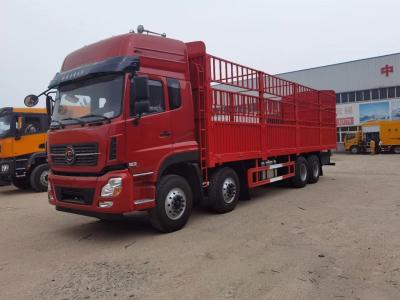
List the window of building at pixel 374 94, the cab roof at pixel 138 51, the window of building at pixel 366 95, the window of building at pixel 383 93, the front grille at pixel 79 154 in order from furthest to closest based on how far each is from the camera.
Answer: the window of building at pixel 366 95 < the window of building at pixel 374 94 < the window of building at pixel 383 93 < the cab roof at pixel 138 51 < the front grille at pixel 79 154

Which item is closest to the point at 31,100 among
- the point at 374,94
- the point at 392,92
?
the point at 392,92

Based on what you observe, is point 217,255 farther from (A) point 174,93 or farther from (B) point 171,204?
(A) point 174,93

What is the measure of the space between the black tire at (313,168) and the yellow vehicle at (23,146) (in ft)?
27.8

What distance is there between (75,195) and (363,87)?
37.5m

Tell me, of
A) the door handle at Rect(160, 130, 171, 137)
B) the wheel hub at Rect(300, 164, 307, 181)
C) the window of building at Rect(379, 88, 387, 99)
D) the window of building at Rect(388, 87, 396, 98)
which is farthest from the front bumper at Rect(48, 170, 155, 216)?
the window of building at Rect(379, 88, 387, 99)

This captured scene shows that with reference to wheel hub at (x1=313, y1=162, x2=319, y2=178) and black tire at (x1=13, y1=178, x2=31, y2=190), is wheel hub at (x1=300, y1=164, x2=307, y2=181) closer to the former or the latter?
wheel hub at (x1=313, y1=162, x2=319, y2=178)

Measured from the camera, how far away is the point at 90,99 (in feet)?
19.6

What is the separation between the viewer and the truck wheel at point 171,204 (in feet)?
19.9

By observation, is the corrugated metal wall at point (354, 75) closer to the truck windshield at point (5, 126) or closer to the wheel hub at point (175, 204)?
the truck windshield at point (5, 126)

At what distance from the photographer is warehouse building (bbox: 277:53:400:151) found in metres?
36.3

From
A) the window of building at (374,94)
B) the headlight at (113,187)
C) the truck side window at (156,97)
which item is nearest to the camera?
the headlight at (113,187)

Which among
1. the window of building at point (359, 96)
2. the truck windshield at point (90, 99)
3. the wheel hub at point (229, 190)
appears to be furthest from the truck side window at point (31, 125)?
the window of building at point (359, 96)

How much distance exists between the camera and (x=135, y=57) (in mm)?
5770

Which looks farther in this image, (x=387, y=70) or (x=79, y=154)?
(x=387, y=70)
